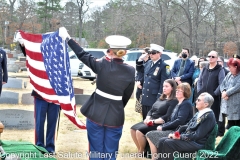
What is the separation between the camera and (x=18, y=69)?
2323 cm

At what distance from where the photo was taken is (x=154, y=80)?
715 centimetres

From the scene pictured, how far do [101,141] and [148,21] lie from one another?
33592 mm

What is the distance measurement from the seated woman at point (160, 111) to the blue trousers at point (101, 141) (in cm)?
132

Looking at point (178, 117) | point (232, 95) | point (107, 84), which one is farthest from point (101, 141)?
point (232, 95)

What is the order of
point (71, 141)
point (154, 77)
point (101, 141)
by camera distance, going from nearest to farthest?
point (101, 141) → point (154, 77) → point (71, 141)

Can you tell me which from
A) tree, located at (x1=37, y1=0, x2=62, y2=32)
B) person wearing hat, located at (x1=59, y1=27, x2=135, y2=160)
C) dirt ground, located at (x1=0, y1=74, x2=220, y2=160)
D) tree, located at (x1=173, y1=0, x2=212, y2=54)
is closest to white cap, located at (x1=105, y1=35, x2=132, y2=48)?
person wearing hat, located at (x1=59, y1=27, x2=135, y2=160)

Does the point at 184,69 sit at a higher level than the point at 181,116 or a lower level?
higher

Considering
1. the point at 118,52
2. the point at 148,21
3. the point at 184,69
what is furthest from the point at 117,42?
the point at 148,21

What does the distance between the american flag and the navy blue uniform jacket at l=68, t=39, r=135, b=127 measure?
1.48 ft

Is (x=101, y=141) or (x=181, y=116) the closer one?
(x=101, y=141)

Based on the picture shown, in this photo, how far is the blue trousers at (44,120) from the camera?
6492 millimetres

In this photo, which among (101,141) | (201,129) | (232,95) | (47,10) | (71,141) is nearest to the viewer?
(101,141)

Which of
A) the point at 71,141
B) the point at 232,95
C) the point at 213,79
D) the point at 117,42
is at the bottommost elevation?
the point at 71,141

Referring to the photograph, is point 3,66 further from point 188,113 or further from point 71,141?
point 188,113
